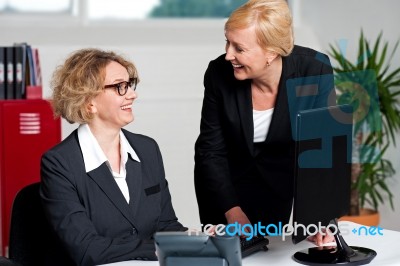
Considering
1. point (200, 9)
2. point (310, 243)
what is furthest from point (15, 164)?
point (310, 243)

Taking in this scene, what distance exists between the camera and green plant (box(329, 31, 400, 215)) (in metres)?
5.49

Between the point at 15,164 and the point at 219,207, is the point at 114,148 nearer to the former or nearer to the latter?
the point at 219,207

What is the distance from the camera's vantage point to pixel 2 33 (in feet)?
17.8

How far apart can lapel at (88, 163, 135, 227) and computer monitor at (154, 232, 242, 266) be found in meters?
0.72

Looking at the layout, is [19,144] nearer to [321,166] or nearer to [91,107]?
[91,107]

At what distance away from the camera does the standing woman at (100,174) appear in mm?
2766

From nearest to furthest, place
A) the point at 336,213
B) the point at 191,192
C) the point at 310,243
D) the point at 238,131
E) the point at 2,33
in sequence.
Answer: the point at 336,213 → the point at 310,243 → the point at 238,131 → the point at 2,33 → the point at 191,192

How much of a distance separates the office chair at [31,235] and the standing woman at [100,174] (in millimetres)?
94

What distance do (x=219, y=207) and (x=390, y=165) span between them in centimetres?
273

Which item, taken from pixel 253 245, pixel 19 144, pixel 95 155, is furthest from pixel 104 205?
pixel 19 144

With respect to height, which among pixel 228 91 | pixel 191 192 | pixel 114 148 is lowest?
pixel 191 192

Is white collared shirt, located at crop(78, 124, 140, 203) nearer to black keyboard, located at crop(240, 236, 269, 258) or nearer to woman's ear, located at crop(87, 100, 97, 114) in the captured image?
woman's ear, located at crop(87, 100, 97, 114)

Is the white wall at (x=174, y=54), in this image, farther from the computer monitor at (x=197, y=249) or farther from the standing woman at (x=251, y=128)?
the computer monitor at (x=197, y=249)

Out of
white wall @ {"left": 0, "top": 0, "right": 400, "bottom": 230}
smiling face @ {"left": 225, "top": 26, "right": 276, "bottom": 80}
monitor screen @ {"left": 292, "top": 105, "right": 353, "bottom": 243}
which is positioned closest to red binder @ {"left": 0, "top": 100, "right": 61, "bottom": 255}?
white wall @ {"left": 0, "top": 0, "right": 400, "bottom": 230}
